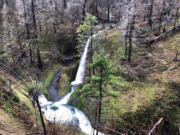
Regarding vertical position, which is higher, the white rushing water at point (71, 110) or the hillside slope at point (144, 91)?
the hillside slope at point (144, 91)

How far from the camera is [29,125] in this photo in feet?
21.5

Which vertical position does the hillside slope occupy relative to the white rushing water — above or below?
above

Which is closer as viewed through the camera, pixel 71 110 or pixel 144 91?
pixel 144 91

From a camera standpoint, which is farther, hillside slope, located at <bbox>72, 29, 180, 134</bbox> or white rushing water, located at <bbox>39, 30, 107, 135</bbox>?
white rushing water, located at <bbox>39, 30, 107, 135</bbox>

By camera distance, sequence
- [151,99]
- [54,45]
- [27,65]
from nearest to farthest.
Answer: [151,99] → [27,65] → [54,45]

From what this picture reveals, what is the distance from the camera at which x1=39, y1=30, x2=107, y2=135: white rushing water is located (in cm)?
1557

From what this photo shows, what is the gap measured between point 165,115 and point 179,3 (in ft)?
54.1

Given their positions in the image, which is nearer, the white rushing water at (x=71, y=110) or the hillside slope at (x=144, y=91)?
the hillside slope at (x=144, y=91)

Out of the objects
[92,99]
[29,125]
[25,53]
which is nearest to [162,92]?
[92,99]

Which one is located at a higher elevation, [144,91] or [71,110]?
[144,91]

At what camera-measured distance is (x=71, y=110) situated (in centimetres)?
1862

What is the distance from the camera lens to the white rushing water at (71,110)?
15.6m

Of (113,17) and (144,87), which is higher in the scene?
(113,17)

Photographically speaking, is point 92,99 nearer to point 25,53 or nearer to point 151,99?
point 151,99
